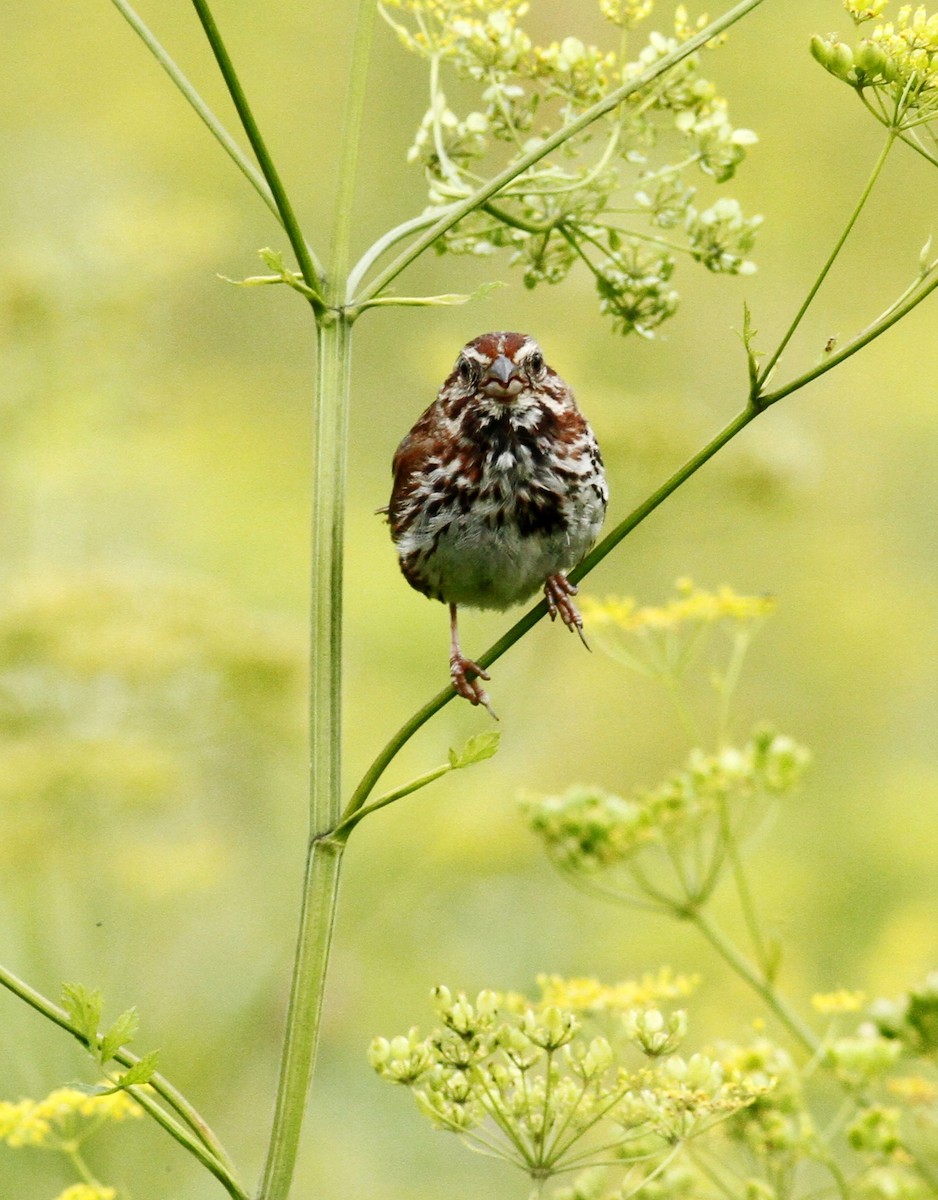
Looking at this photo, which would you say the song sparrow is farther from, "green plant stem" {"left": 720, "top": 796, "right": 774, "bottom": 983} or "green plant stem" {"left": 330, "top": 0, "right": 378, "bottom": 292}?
"green plant stem" {"left": 330, "top": 0, "right": 378, "bottom": 292}

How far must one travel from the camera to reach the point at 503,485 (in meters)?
2.83

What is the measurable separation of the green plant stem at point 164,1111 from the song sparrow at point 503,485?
116 centimetres

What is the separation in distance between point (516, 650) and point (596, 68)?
2022 millimetres

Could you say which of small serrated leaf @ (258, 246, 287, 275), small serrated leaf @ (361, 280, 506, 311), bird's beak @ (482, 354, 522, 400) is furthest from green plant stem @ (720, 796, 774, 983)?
small serrated leaf @ (258, 246, 287, 275)

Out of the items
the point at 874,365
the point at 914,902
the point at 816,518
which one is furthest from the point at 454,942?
the point at 874,365

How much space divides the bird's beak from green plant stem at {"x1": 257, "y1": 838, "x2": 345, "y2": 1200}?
Result: 45.4 inches

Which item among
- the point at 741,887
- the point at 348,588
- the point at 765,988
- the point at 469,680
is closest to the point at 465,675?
the point at 469,680

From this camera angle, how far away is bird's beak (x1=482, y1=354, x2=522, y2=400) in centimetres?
279

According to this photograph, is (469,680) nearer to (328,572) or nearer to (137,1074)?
(328,572)

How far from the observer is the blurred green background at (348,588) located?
3943 millimetres

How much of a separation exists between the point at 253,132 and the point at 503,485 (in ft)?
3.82

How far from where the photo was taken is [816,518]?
6.26 metres

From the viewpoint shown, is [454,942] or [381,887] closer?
[381,887]

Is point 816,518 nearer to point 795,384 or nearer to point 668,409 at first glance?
point 668,409
